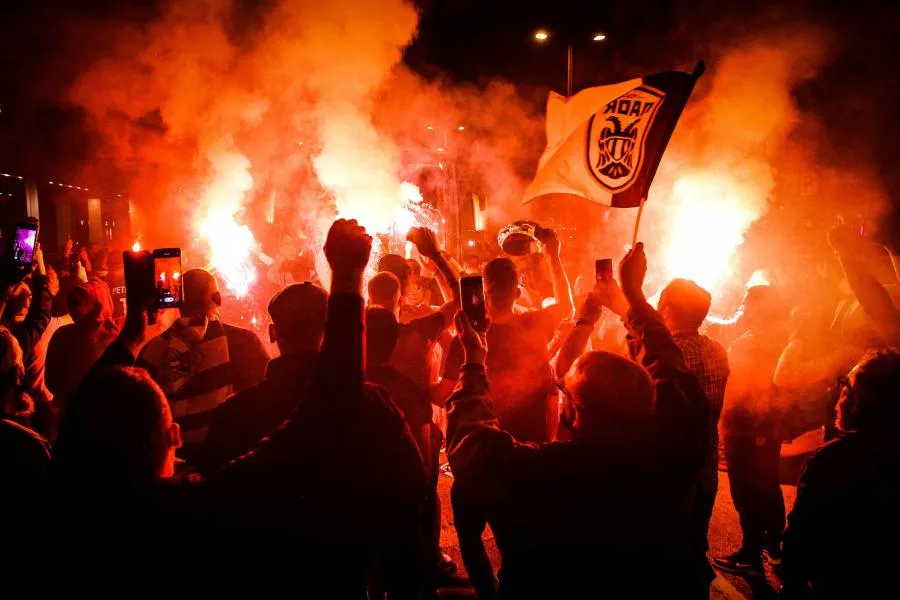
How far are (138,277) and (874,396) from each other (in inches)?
105

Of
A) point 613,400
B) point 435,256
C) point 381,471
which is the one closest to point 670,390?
point 613,400

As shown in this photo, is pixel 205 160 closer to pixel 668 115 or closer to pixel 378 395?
pixel 668 115

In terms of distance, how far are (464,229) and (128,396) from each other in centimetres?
2234

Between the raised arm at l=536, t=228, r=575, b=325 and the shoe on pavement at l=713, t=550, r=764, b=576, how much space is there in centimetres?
204

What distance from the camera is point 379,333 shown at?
2.88m

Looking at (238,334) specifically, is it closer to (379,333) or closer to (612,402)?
(379,333)

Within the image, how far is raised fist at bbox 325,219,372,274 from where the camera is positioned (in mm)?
1671

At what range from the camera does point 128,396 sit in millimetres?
1491

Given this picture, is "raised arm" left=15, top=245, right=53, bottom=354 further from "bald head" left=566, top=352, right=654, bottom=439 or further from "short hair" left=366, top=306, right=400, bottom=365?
"bald head" left=566, top=352, right=654, bottom=439

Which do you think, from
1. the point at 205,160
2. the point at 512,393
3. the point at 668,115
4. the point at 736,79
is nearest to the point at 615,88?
the point at 668,115

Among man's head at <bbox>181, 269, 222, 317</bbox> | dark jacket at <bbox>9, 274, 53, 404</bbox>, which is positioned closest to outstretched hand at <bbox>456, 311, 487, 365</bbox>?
man's head at <bbox>181, 269, 222, 317</bbox>

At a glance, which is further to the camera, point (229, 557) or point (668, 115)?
point (668, 115)

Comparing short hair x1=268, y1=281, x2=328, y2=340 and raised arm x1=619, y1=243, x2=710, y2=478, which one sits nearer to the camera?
raised arm x1=619, y1=243, x2=710, y2=478

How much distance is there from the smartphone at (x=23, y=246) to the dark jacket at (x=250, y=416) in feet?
5.20
